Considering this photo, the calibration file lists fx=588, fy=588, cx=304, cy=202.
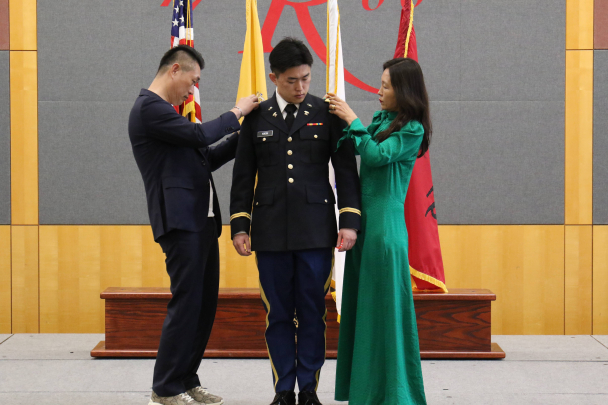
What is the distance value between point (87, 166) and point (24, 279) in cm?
89

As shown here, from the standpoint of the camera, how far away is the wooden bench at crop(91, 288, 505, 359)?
3.24 m

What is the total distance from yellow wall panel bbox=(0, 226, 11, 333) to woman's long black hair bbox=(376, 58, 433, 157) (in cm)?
289

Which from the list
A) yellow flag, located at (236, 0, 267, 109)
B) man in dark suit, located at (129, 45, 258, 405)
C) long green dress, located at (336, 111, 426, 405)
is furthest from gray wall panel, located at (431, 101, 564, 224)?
man in dark suit, located at (129, 45, 258, 405)

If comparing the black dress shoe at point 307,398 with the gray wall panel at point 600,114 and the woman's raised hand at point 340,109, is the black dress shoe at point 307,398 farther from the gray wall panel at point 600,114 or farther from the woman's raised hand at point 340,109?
the gray wall panel at point 600,114

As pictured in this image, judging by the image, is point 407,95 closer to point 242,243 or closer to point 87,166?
point 242,243

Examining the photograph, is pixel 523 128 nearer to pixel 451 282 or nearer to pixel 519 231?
pixel 519 231

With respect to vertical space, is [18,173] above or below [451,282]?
above

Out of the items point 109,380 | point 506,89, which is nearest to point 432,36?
point 506,89

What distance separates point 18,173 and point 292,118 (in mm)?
2471

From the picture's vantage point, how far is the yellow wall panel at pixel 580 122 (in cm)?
391

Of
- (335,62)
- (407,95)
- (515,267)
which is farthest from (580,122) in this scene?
(407,95)

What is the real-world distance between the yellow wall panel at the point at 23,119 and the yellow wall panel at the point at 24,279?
316 millimetres

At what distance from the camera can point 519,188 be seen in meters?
3.95

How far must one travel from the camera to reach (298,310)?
2318mm
